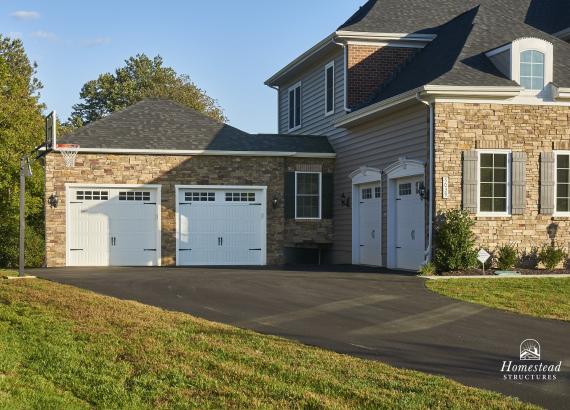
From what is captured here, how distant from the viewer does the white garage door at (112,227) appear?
22.9 m

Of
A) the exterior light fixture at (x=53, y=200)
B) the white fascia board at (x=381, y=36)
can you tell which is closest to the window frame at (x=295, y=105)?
the white fascia board at (x=381, y=36)

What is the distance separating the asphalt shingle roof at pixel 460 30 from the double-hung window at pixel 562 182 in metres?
1.78

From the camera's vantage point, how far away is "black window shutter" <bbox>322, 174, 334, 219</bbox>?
24.6 metres

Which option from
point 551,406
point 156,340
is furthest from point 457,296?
point 551,406

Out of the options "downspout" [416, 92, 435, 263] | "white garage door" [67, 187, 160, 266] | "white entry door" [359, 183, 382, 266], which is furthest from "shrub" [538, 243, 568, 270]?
"white garage door" [67, 187, 160, 266]

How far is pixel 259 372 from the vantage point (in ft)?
25.4

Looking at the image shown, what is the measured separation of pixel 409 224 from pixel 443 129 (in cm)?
288

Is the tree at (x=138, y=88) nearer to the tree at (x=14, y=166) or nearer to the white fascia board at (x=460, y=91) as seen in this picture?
the tree at (x=14, y=166)

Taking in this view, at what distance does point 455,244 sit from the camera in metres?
17.7

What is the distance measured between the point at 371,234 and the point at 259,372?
1489 cm

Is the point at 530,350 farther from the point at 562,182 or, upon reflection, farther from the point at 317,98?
the point at 317,98

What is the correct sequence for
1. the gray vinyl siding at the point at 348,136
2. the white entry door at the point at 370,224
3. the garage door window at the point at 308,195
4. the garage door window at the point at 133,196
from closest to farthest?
the gray vinyl siding at the point at 348,136
the white entry door at the point at 370,224
the garage door window at the point at 133,196
the garage door window at the point at 308,195

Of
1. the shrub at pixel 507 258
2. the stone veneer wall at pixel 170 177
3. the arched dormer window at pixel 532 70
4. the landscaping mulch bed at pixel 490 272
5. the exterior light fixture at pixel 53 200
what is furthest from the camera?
the stone veneer wall at pixel 170 177

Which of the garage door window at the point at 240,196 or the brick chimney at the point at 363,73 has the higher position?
the brick chimney at the point at 363,73
